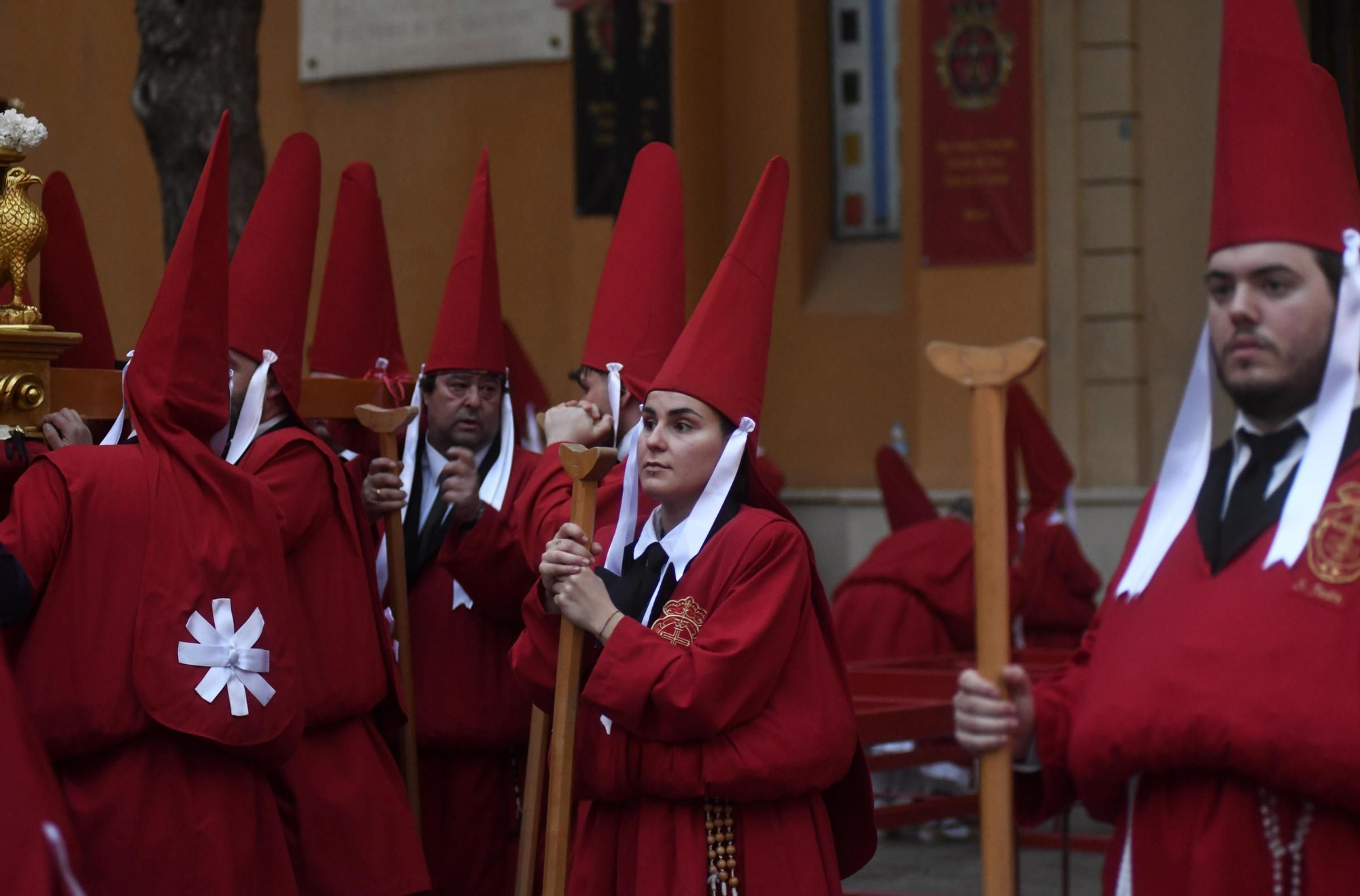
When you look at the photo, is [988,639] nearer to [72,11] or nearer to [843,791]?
[843,791]

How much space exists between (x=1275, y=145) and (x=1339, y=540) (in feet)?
2.17

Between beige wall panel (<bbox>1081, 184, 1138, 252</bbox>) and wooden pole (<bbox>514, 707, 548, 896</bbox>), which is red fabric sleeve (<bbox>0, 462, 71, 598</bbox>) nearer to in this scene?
wooden pole (<bbox>514, 707, 548, 896</bbox>)

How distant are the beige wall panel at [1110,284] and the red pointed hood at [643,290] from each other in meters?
5.82

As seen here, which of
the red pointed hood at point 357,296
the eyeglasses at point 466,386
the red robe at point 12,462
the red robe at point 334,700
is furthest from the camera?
the red pointed hood at point 357,296

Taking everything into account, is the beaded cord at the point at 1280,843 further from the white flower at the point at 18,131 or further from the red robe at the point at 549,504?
the white flower at the point at 18,131

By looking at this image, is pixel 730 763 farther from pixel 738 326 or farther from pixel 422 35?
pixel 422 35

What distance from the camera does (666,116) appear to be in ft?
37.1

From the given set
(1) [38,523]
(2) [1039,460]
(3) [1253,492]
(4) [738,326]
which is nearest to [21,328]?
(1) [38,523]

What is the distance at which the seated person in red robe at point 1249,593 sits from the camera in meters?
2.74

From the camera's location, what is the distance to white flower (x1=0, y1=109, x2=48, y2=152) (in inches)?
159

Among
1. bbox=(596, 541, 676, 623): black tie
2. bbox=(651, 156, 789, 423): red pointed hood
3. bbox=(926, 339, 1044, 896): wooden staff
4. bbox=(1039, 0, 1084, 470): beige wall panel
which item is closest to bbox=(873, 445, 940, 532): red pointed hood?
bbox=(1039, 0, 1084, 470): beige wall panel

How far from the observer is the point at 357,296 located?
5.87 meters

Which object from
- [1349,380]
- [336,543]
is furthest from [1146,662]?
[336,543]

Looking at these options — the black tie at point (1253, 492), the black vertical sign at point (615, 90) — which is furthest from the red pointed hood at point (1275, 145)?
the black vertical sign at point (615, 90)
